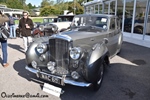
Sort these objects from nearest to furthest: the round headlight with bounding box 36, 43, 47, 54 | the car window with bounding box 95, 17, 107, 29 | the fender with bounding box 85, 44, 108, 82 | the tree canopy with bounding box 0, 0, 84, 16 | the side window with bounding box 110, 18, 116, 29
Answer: the fender with bounding box 85, 44, 108, 82
the round headlight with bounding box 36, 43, 47, 54
the car window with bounding box 95, 17, 107, 29
the side window with bounding box 110, 18, 116, 29
the tree canopy with bounding box 0, 0, 84, 16

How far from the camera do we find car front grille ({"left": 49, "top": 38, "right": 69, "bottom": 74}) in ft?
10.3

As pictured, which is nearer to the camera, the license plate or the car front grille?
the license plate

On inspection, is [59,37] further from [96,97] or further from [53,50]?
[96,97]

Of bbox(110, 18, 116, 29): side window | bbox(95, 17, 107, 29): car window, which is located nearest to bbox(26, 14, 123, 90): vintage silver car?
bbox(95, 17, 107, 29): car window

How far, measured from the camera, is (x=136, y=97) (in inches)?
121

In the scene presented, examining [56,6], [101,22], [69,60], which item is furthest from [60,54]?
[56,6]

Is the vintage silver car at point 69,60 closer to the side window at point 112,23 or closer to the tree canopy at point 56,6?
the side window at point 112,23

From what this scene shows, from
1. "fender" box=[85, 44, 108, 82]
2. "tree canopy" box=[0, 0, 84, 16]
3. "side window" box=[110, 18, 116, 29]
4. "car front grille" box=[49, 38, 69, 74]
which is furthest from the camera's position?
"tree canopy" box=[0, 0, 84, 16]

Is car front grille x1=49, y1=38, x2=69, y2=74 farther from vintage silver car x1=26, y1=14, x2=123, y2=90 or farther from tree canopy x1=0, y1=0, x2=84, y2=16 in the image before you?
tree canopy x1=0, y1=0, x2=84, y2=16

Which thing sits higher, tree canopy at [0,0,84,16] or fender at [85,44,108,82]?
tree canopy at [0,0,84,16]

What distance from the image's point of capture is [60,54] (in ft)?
10.5

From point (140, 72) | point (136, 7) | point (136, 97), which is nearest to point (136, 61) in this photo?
point (140, 72)

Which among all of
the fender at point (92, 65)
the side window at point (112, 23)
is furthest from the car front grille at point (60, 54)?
the side window at point (112, 23)

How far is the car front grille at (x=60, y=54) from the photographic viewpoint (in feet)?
10.3
